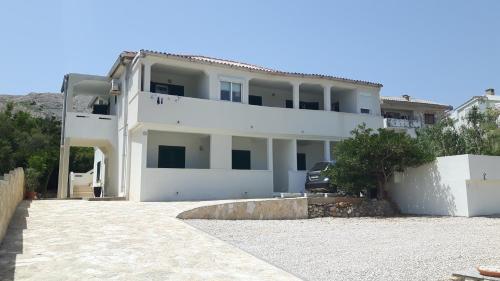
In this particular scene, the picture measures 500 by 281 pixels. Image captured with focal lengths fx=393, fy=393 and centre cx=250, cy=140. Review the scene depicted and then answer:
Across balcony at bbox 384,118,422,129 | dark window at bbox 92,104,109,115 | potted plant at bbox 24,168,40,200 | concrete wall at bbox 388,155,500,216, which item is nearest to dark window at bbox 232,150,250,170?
concrete wall at bbox 388,155,500,216

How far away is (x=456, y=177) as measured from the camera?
14.9 metres

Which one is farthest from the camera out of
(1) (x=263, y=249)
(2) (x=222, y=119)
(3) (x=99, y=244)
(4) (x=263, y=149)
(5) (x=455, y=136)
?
(4) (x=263, y=149)

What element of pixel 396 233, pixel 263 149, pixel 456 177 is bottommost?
pixel 396 233

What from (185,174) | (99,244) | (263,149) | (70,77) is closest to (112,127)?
(70,77)

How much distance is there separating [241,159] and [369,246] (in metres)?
13.0

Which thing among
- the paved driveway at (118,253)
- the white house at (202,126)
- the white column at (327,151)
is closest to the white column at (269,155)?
the white house at (202,126)

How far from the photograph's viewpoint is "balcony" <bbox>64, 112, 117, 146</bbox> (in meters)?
19.4

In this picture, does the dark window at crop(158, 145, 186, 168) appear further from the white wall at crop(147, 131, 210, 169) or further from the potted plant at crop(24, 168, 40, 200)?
the potted plant at crop(24, 168, 40, 200)

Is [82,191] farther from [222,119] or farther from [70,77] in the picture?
[222,119]

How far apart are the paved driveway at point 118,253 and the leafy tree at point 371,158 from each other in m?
8.23

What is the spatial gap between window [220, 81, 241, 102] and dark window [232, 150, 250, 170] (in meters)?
3.07

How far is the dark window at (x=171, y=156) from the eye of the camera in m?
19.2

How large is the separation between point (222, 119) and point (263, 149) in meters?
4.21

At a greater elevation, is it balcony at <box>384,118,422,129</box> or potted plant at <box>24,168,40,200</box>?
balcony at <box>384,118,422,129</box>
